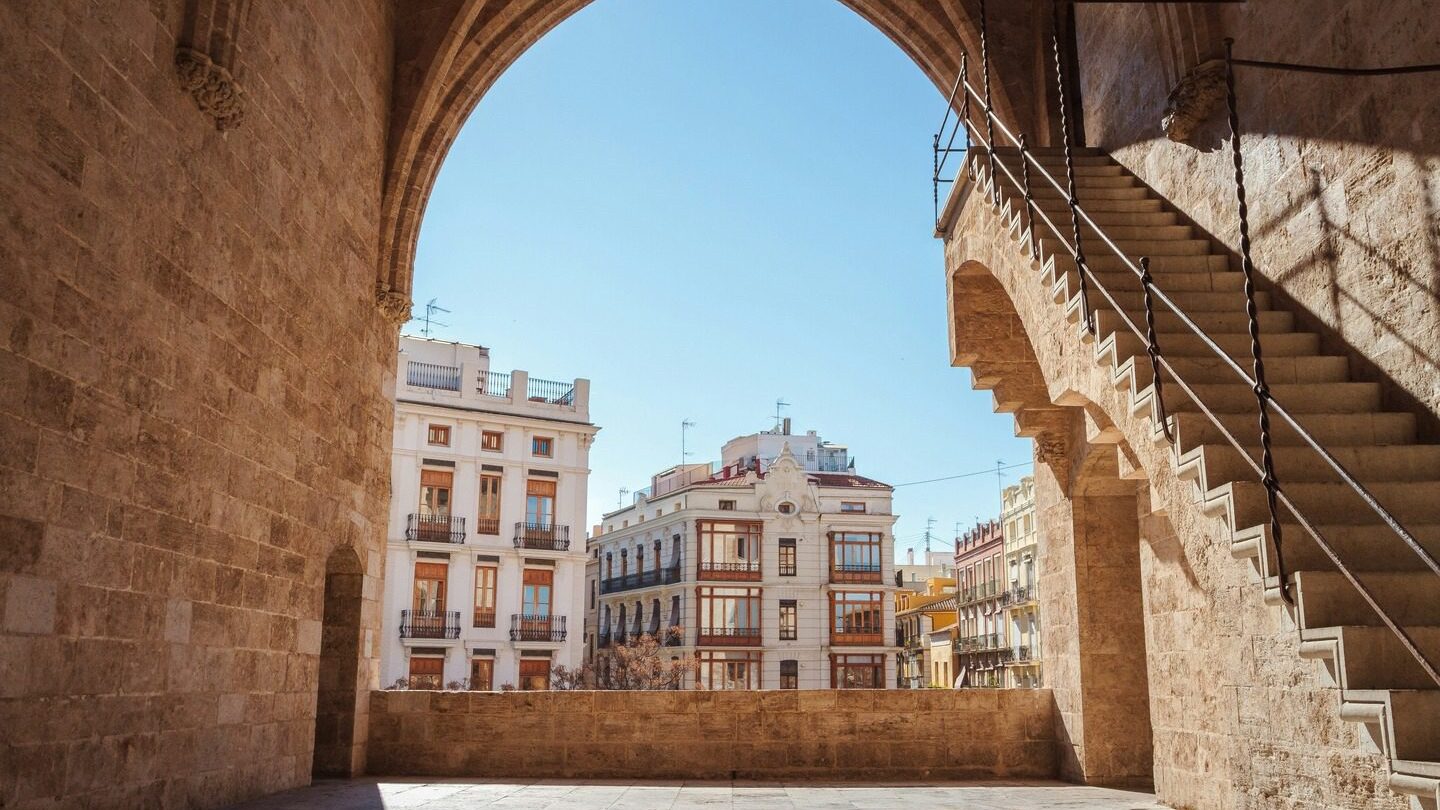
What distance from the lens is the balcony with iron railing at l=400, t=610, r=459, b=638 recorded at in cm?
2800

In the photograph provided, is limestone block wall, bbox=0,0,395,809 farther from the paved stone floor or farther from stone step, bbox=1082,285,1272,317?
stone step, bbox=1082,285,1272,317

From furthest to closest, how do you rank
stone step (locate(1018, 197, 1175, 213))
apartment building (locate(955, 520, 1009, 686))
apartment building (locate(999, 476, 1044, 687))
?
apartment building (locate(955, 520, 1009, 686)) → apartment building (locate(999, 476, 1044, 687)) → stone step (locate(1018, 197, 1175, 213))

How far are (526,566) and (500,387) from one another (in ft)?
16.2

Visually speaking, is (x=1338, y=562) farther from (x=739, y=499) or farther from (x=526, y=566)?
(x=739, y=499)

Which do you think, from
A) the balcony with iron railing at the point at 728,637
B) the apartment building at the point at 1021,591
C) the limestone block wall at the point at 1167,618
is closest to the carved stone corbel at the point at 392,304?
the limestone block wall at the point at 1167,618

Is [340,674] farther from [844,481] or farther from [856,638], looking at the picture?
[844,481]

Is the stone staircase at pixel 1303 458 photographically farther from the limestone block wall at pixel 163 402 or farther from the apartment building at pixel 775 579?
the apartment building at pixel 775 579

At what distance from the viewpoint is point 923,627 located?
5425cm

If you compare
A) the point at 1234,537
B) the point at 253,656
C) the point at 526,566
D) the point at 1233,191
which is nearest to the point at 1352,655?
the point at 1234,537

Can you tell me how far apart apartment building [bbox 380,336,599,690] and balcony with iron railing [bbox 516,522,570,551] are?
0.10ft

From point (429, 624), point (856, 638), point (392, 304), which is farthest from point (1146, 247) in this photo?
point (856, 638)

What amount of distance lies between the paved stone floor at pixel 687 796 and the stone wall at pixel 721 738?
45 cm

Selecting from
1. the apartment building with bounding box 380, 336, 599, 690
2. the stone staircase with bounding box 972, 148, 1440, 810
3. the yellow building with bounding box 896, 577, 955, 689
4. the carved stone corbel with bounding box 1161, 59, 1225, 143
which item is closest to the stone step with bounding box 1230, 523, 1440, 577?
the stone staircase with bounding box 972, 148, 1440, 810

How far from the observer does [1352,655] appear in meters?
3.72
